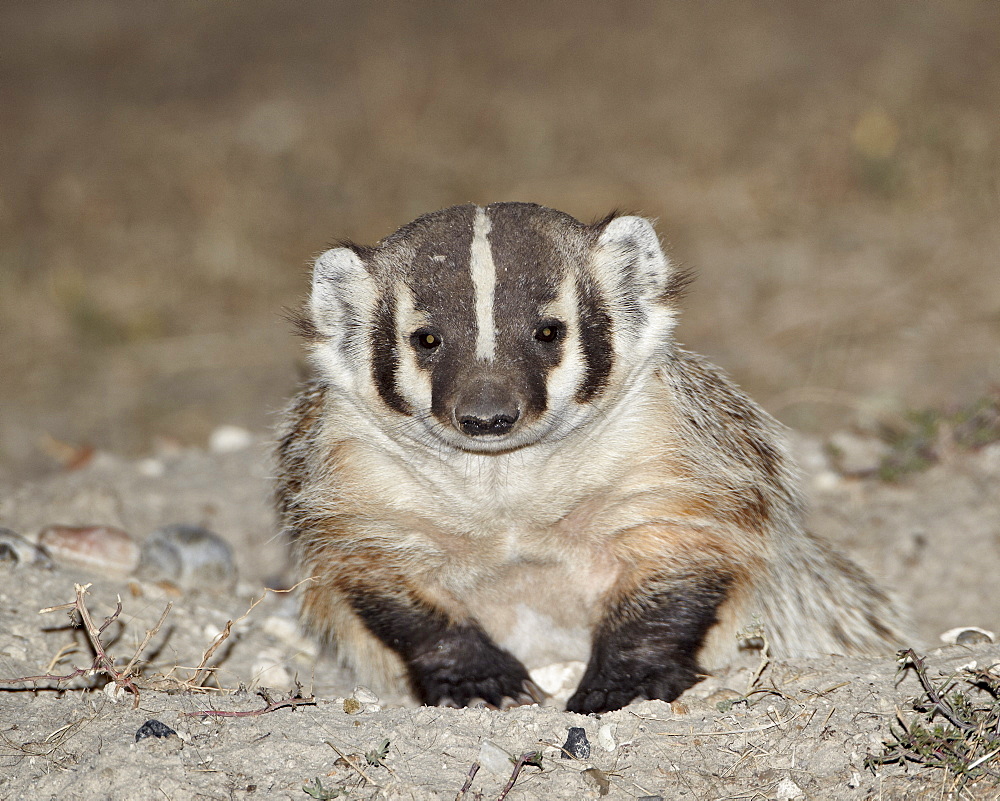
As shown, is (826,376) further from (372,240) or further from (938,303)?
(372,240)

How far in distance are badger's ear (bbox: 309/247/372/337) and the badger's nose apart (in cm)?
51

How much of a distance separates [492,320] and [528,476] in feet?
1.36

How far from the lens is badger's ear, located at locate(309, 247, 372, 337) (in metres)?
2.74

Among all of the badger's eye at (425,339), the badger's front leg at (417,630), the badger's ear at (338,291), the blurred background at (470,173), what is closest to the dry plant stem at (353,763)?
the badger's front leg at (417,630)

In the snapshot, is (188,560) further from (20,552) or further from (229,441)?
(229,441)

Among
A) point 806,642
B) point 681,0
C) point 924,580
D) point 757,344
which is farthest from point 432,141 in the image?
point 806,642

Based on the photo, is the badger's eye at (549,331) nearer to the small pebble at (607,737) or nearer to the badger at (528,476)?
the badger at (528,476)

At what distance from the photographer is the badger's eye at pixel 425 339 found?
8.27ft

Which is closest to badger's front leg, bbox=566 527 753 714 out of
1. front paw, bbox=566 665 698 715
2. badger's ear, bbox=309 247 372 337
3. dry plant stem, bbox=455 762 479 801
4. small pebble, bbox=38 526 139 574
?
front paw, bbox=566 665 698 715

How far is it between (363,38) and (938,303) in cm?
563

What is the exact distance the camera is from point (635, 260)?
2.76m

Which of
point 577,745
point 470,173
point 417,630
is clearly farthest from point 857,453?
point 470,173

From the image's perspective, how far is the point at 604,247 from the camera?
274 centimetres

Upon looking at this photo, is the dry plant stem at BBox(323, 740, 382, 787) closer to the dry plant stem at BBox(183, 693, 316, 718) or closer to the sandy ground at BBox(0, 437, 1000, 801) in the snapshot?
the sandy ground at BBox(0, 437, 1000, 801)
